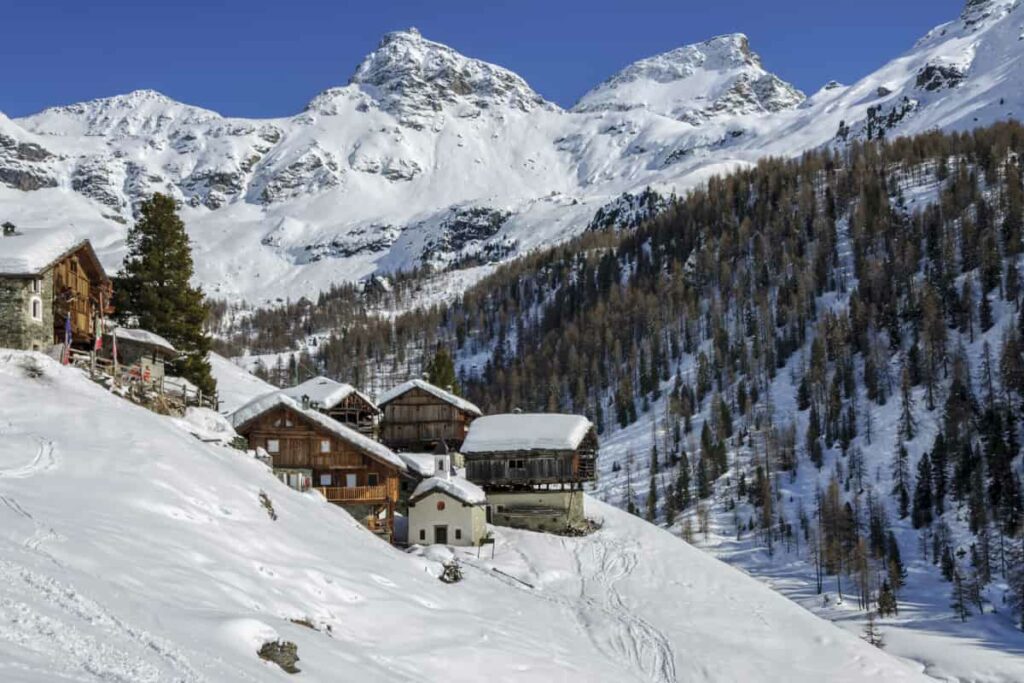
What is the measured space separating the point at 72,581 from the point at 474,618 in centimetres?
1748

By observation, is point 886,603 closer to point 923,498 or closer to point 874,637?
point 874,637

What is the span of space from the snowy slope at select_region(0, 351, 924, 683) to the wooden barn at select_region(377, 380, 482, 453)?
2620cm

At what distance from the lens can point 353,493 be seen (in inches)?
2226

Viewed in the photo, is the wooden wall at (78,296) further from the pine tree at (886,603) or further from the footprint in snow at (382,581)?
the pine tree at (886,603)

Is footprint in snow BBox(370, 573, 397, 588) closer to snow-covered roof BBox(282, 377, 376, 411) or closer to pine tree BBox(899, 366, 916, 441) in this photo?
snow-covered roof BBox(282, 377, 376, 411)

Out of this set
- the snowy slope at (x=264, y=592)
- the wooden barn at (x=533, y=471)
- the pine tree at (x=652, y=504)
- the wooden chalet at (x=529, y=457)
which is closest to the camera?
the snowy slope at (x=264, y=592)

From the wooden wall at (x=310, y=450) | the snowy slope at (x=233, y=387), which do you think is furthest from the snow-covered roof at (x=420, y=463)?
the snowy slope at (x=233, y=387)

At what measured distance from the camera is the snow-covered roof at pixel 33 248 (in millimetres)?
45000

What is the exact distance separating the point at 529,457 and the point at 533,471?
3.44 feet

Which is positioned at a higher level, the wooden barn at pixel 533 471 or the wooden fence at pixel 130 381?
the wooden fence at pixel 130 381

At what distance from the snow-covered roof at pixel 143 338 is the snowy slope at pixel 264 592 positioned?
10189 mm

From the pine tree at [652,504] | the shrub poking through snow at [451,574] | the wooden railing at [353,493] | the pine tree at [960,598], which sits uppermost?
the wooden railing at [353,493]

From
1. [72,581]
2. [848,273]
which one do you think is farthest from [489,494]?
[848,273]

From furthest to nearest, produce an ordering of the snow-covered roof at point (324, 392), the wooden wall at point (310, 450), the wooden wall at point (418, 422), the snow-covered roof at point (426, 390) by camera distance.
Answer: the wooden wall at point (418, 422), the snow-covered roof at point (426, 390), the snow-covered roof at point (324, 392), the wooden wall at point (310, 450)
